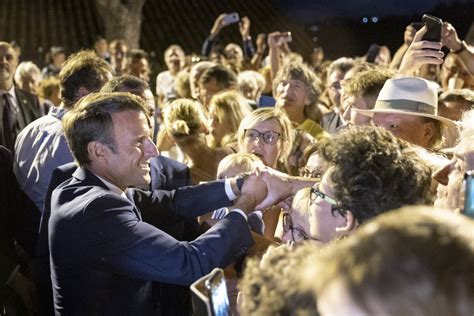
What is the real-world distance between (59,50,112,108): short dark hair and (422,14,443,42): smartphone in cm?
188

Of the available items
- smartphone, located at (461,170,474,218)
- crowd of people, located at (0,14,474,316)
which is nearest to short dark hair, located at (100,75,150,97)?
crowd of people, located at (0,14,474,316)

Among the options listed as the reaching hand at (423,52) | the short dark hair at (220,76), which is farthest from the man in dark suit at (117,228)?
the short dark hair at (220,76)

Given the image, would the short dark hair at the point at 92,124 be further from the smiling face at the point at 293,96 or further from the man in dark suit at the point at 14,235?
the smiling face at the point at 293,96

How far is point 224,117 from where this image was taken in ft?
16.5

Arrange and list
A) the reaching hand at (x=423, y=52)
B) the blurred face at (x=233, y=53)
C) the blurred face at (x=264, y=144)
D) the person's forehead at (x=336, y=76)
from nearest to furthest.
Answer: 1. the reaching hand at (x=423, y=52)
2. the blurred face at (x=264, y=144)
3. the person's forehead at (x=336, y=76)
4. the blurred face at (x=233, y=53)

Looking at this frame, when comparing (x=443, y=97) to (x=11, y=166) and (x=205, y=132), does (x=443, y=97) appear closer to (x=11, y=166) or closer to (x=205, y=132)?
(x=205, y=132)

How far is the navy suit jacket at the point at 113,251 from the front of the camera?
2424 mm

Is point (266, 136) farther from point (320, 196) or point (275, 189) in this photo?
point (320, 196)

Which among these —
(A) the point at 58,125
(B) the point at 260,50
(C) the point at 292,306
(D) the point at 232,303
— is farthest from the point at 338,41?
(C) the point at 292,306

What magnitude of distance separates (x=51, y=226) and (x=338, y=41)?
11590mm

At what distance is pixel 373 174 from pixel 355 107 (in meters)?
2.15

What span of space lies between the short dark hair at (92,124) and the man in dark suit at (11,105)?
2.58 metres

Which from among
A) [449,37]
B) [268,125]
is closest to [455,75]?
[449,37]

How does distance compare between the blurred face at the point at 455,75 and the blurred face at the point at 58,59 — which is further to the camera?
the blurred face at the point at 58,59
